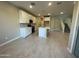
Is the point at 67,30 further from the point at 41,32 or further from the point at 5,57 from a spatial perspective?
→ the point at 5,57

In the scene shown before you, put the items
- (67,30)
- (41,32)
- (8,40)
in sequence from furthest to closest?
(67,30) < (41,32) < (8,40)

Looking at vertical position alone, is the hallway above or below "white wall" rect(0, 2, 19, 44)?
below

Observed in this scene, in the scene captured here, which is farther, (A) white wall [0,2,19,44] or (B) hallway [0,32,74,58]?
(A) white wall [0,2,19,44]

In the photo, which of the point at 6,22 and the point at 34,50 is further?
the point at 6,22

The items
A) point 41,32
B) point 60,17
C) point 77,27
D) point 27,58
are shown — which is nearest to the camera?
point 27,58

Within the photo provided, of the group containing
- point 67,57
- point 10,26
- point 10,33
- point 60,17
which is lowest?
point 67,57

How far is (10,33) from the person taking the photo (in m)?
5.38

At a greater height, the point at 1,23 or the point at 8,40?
the point at 1,23

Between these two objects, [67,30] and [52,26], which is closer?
[67,30]

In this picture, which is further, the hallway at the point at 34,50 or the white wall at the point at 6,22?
the white wall at the point at 6,22

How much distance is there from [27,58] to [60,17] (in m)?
11.5

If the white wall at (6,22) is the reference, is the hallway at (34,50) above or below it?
below

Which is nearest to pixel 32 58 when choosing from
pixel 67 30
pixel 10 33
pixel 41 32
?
pixel 10 33

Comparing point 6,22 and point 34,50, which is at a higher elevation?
point 6,22
